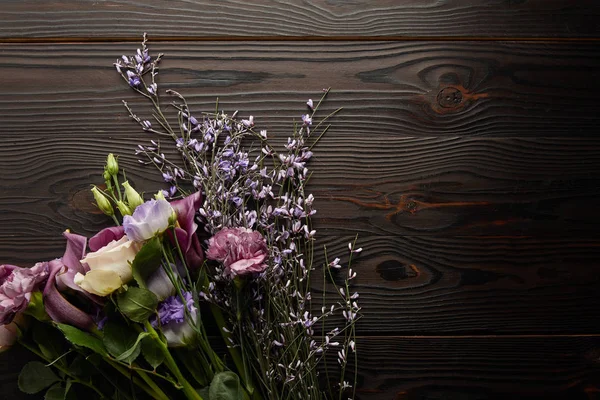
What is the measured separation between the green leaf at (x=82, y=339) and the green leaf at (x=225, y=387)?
17 centimetres

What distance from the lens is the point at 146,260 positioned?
0.73 m

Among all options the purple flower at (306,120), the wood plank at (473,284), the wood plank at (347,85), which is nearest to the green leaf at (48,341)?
the wood plank at (347,85)

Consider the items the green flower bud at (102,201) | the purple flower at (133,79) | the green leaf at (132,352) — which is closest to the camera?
the green leaf at (132,352)

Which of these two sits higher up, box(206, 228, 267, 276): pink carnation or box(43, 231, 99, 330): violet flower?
box(206, 228, 267, 276): pink carnation

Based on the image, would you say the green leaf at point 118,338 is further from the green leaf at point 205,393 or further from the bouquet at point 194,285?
the green leaf at point 205,393

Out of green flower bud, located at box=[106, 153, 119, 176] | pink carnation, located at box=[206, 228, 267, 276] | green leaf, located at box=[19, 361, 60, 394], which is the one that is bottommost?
green leaf, located at box=[19, 361, 60, 394]

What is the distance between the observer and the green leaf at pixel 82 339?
0.74 metres

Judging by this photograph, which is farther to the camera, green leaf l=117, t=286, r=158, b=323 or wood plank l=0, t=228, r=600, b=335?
wood plank l=0, t=228, r=600, b=335

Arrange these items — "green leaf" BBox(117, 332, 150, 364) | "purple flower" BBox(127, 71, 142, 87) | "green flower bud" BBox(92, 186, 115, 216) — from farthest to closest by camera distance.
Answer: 1. "purple flower" BBox(127, 71, 142, 87)
2. "green flower bud" BBox(92, 186, 115, 216)
3. "green leaf" BBox(117, 332, 150, 364)

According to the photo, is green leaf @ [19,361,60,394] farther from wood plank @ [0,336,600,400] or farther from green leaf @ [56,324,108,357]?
wood plank @ [0,336,600,400]

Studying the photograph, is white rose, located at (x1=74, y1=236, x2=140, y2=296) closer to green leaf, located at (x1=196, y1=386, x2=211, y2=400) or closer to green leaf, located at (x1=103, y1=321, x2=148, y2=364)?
green leaf, located at (x1=103, y1=321, x2=148, y2=364)

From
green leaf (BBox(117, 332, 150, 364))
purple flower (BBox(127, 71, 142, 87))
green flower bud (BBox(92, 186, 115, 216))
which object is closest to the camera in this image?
green leaf (BBox(117, 332, 150, 364))

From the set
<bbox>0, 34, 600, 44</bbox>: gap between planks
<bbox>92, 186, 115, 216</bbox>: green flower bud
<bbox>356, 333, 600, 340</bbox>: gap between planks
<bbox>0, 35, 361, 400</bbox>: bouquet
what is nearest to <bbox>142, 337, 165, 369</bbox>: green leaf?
<bbox>0, 35, 361, 400</bbox>: bouquet

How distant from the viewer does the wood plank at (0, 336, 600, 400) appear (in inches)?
36.4
